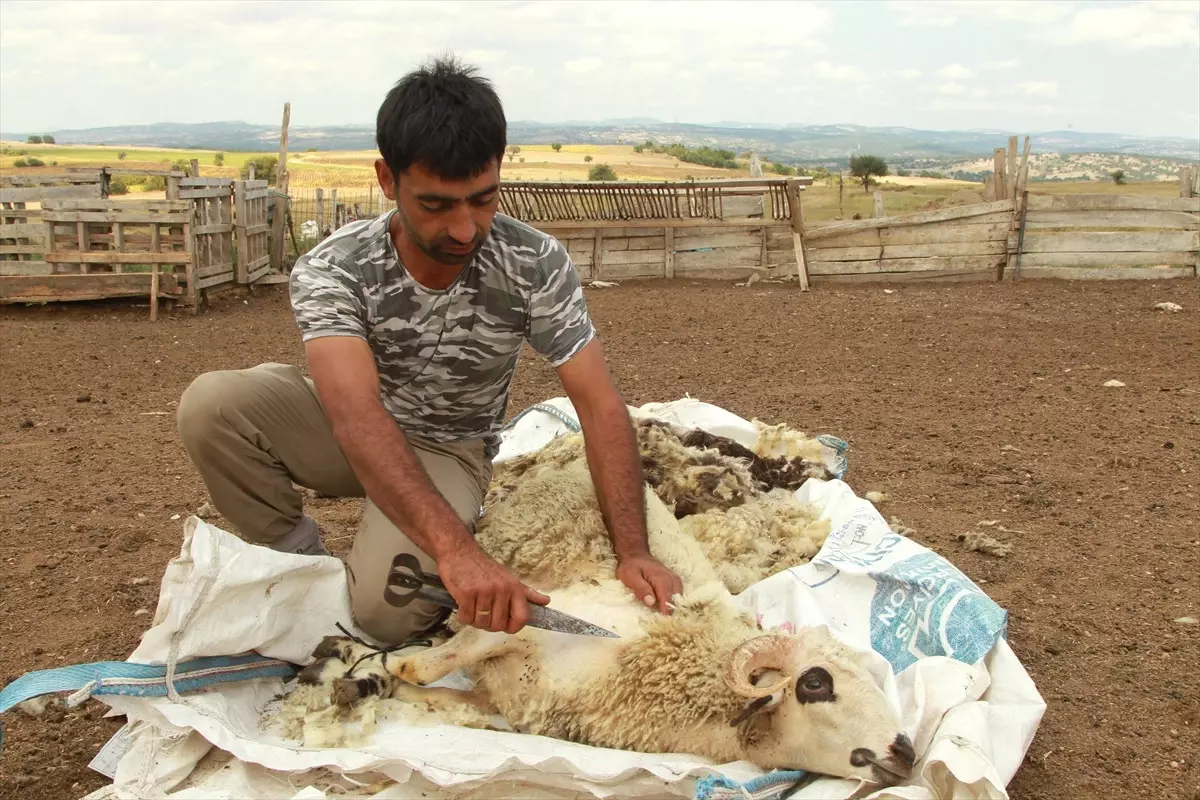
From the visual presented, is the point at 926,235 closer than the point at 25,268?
No

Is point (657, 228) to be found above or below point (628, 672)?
above

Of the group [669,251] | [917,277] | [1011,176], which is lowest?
[917,277]

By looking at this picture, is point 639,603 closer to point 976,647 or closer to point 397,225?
point 976,647

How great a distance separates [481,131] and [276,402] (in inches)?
45.7

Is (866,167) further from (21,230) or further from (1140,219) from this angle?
(21,230)

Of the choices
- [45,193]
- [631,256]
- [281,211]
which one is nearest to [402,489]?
[45,193]

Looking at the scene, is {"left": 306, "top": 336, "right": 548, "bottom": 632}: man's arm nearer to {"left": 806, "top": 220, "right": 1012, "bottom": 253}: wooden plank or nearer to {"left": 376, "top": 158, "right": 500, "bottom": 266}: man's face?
{"left": 376, "top": 158, "right": 500, "bottom": 266}: man's face

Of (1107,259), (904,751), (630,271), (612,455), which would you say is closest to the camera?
(904,751)

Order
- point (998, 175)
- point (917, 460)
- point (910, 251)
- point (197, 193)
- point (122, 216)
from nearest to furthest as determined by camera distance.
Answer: point (917, 460) → point (122, 216) → point (197, 193) → point (910, 251) → point (998, 175)

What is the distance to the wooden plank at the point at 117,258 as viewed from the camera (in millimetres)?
11492

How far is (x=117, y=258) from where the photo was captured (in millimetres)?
11578

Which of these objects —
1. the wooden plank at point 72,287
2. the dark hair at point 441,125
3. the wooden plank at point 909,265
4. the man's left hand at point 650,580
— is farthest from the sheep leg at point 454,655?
the wooden plank at point 909,265

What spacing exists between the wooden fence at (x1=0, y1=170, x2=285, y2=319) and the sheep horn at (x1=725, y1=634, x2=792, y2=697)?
34.5 feet

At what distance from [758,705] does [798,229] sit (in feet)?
38.0
